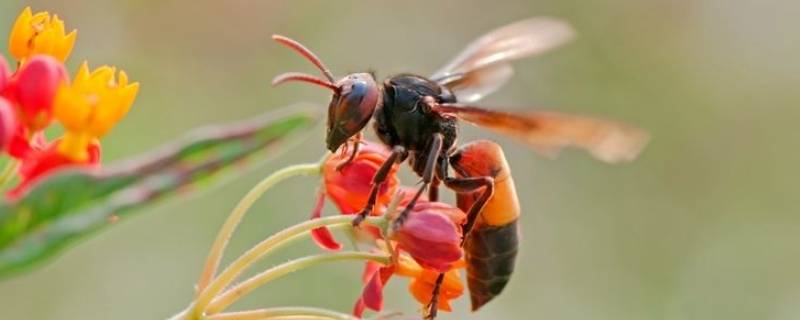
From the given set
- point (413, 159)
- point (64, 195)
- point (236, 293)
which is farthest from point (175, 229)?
point (64, 195)

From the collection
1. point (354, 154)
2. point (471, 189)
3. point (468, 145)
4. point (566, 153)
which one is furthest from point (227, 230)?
point (566, 153)

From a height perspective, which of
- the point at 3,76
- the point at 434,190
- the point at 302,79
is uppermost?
the point at 3,76

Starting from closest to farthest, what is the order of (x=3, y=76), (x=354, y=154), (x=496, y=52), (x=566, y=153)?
(x=3, y=76), (x=354, y=154), (x=496, y=52), (x=566, y=153)

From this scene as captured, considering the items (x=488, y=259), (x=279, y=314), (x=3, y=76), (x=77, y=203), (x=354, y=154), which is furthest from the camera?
(x=488, y=259)

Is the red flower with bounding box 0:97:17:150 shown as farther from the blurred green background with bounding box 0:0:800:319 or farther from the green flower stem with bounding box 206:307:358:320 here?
the blurred green background with bounding box 0:0:800:319

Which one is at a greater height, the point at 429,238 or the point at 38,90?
the point at 38,90

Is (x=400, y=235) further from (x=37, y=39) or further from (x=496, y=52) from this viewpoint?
(x=496, y=52)

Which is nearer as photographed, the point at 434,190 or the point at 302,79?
the point at 302,79

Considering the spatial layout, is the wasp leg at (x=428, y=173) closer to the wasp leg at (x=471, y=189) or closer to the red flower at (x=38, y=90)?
the wasp leg at (x=471, y=189)
